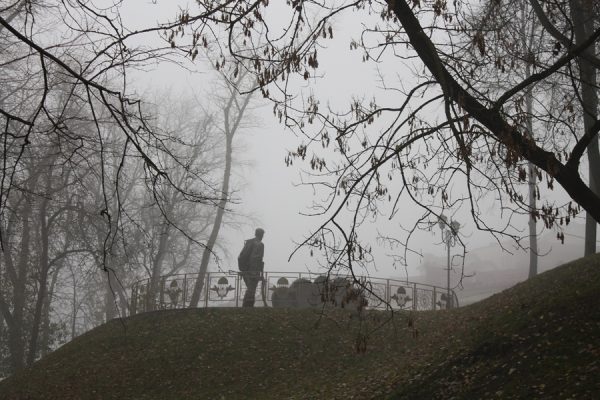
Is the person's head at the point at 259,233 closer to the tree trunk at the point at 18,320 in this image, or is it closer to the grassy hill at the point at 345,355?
the grassy hill at the point at 345,355

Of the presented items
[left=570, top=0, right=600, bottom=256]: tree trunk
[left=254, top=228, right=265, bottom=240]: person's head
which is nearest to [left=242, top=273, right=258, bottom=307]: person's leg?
[left=254, top=228, right=265, bottom=240]: person's head

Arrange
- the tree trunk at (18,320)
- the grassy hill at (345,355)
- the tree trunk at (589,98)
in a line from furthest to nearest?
the tree trunk at (18,320)
the tree trunk at (589,98)
the grassy hill at (345,355)

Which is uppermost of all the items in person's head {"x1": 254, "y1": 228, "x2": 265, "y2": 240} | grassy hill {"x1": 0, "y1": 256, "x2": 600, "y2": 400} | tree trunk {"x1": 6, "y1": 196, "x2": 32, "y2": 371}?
person's head {"x1": 254, "y1": 228, "x2": 265, "y2": 240}

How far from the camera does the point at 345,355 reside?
11281 millimetres

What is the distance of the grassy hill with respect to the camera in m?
6.62

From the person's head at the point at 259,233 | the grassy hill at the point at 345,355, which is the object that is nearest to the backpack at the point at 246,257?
the person's head at the point at 259,233

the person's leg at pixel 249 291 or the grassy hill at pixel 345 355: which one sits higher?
the person's leg at pixel 249 291

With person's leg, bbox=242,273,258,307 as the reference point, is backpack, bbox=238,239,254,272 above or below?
above

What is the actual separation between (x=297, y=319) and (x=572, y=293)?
6.83 m

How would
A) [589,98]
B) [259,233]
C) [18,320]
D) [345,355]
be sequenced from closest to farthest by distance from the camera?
[589,98] → [345,355] → [18,320] → [259,233]

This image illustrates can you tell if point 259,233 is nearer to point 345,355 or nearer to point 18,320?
point 345,355

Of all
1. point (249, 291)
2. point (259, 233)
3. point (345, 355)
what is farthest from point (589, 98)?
point (249, 291)

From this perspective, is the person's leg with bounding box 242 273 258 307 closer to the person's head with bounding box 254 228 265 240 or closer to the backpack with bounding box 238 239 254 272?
the backpack with bounding box 238 239 254 272

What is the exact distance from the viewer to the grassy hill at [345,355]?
6621 millimetres
